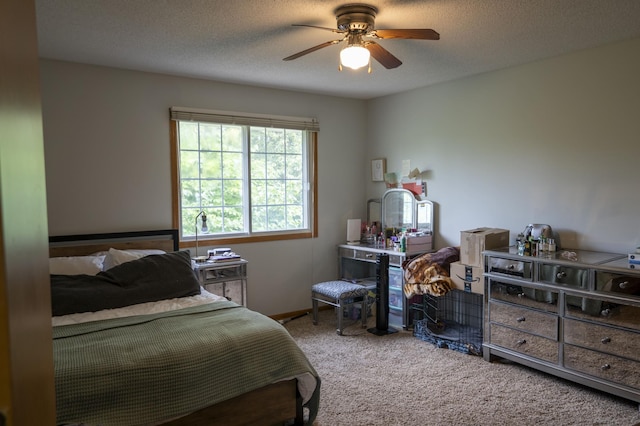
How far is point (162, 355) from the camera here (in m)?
2.28

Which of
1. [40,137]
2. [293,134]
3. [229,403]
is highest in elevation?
[293,134]

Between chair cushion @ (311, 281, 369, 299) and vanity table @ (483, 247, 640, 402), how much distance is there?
4.20ft

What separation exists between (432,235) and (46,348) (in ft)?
14.6

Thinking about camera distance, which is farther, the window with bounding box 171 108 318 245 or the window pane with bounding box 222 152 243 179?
the window pane with bounding box 222 152 243 179

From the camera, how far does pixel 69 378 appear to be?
2.03 m

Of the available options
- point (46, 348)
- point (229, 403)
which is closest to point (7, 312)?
point (46, 348)

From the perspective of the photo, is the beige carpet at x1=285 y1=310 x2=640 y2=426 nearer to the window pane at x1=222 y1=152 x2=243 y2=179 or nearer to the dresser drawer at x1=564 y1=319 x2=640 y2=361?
the dresser drawer at x1=564 y1=319 x2=640 y2=361

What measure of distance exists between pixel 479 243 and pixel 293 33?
2.27 m

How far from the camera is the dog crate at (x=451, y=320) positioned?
12.9 feet

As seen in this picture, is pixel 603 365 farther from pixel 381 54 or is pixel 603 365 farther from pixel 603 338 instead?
pixel 381 54

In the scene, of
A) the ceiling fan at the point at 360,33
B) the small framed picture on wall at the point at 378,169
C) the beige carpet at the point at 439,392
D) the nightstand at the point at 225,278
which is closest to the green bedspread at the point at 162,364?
the beige carpet at the point at 439,392

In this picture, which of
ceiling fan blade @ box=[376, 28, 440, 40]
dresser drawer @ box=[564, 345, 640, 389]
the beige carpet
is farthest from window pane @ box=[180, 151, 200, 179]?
dresser drawer @ box=[564, 345, 640, 389]

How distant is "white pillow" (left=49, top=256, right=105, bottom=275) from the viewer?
329 cm

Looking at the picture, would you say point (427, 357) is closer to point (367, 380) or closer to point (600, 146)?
point (367, 380)
